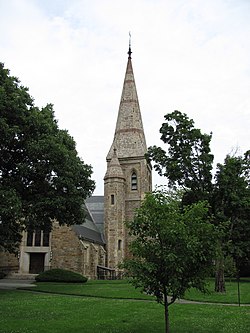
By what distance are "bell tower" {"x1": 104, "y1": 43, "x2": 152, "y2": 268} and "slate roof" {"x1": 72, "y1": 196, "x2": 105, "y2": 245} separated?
1.81 meters

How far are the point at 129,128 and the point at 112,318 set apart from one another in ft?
124

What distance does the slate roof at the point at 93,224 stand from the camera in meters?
38.4

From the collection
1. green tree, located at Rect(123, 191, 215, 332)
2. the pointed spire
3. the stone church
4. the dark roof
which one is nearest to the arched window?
the stone church

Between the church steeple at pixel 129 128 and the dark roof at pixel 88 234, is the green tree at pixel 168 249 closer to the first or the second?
the dark roof at pixel 88 234

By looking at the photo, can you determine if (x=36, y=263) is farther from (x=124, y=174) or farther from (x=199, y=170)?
(x=199, y=170)

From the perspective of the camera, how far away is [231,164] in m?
24.9

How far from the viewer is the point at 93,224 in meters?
45.8

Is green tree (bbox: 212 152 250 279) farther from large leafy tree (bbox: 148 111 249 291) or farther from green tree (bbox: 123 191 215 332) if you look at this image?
green tree (bbox: 123 191 215 332)

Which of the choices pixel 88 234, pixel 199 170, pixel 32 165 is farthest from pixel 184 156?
pixel 88 234

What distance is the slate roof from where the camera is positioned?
38.4 metres

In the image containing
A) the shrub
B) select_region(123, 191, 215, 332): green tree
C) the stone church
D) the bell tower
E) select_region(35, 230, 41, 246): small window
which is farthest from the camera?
the bell tower

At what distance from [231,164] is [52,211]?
12.3 m

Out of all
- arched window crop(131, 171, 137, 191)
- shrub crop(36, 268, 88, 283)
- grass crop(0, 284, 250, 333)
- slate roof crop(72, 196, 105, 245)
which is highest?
arched window crop(131, 171, 137, 191)

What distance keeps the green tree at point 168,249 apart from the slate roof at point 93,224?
26.7 m
